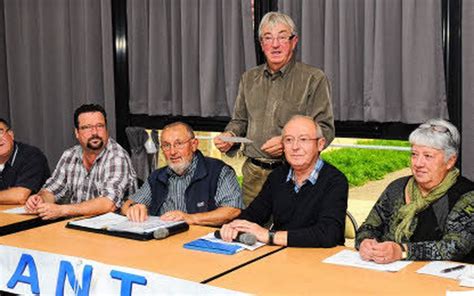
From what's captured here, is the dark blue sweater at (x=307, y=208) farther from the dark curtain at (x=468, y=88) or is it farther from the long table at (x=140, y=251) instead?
the dark curtain at (x=468, y=88)

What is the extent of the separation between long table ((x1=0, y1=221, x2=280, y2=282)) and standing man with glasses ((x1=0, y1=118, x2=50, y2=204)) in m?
1.02

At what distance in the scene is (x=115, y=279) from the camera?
2682 millimetres

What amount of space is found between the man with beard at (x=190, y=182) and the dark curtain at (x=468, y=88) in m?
1.30

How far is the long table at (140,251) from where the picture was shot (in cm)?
263

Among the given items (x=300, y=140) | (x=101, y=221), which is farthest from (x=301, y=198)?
(x=101, y=221)

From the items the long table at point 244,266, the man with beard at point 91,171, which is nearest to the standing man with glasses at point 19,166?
the man with beard at point 91,171

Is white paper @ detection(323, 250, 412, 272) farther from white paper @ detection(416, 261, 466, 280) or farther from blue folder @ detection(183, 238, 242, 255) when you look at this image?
blue folder @ detection(183, 238, 242, 255)

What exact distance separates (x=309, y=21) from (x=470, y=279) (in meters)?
2.42

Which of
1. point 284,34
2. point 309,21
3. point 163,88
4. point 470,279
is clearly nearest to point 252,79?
point 284,34

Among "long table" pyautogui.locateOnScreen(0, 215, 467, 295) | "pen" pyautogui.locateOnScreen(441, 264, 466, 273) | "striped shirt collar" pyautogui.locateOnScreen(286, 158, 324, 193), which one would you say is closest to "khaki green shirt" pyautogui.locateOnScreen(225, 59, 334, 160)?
"striped shirt collar" pyautogui.locateOnScreen(286, 158, 324, 193)

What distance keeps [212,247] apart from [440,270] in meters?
0.90

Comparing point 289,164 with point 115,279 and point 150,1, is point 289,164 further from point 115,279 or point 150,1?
point 150,1

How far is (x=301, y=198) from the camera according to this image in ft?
10.5

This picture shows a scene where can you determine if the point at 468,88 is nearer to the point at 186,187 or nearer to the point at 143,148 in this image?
the point at 186,187
